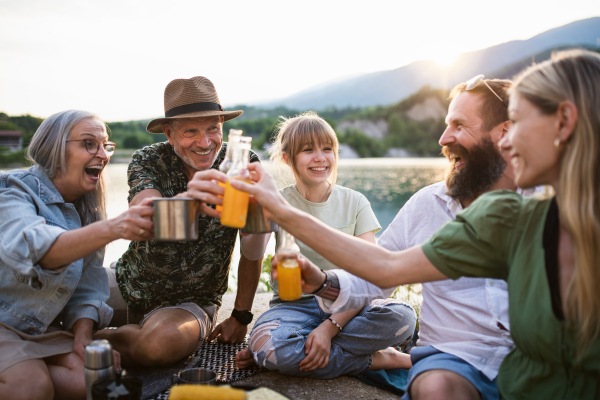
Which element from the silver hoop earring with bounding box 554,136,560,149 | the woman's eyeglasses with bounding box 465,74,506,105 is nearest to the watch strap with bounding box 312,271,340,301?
the silver hoop earring with bounding box 554,136,560,149

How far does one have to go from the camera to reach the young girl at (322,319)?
3100mm

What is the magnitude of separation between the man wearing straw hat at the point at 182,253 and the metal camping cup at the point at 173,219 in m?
1.18

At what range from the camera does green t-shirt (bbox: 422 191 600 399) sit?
1.65 m

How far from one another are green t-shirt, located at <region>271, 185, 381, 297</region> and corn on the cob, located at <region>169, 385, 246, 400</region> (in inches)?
82.5

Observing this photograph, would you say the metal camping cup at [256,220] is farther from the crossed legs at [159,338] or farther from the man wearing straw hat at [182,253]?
the crossed legs at [159,338]

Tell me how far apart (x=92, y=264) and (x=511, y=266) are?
2.77 m

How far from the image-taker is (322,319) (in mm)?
3463

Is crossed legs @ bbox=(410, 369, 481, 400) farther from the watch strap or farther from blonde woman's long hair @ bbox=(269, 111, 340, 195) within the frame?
blonde woman's long hair @ bbox=(269, 111, 340, 195)

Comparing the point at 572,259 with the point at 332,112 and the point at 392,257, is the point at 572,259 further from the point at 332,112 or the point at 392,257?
the point at 332,112

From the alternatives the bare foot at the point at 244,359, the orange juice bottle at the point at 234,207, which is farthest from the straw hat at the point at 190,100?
the bare foot at the point at 244,359

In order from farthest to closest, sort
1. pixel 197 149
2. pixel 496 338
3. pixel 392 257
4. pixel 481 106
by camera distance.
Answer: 1. pixel 197 149
2. pixel 481 106
3. pixel 496 338
4. pixel 392 257

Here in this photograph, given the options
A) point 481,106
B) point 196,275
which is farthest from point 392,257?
point 196,275

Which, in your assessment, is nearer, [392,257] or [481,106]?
[392,257]

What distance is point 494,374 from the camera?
2197mm
